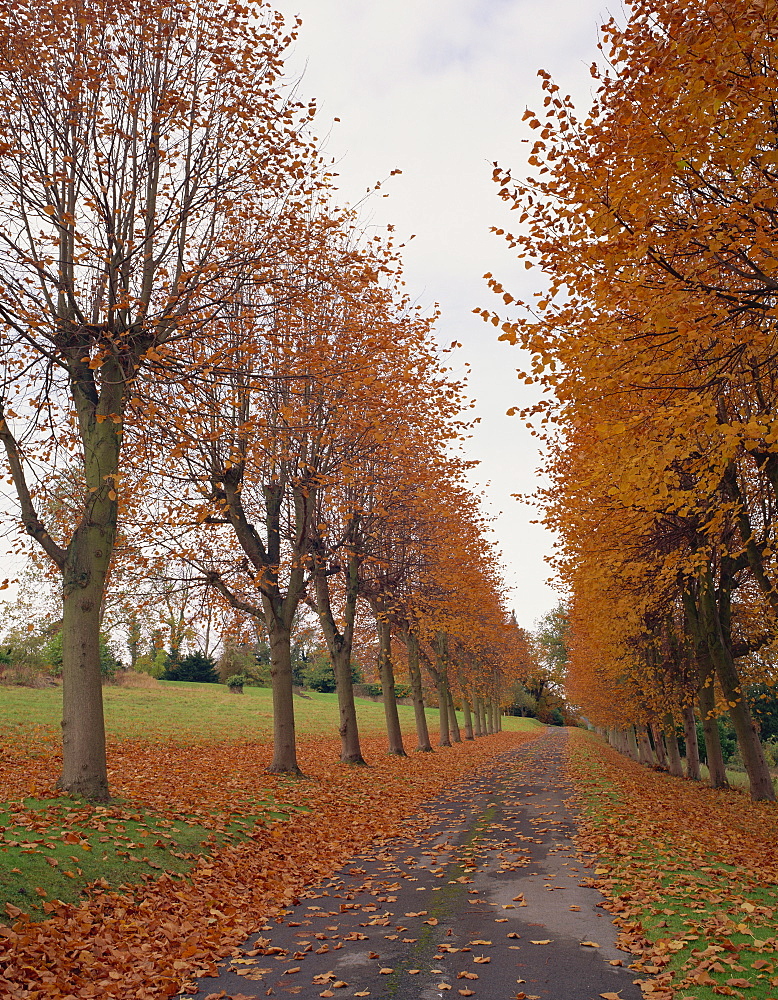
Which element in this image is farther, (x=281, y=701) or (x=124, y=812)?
(x=281, y=701)

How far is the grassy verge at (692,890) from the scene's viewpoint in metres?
4.72

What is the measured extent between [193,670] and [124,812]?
148 ft

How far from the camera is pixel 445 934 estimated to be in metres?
5.75

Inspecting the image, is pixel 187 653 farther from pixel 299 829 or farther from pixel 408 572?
pixel 299 829

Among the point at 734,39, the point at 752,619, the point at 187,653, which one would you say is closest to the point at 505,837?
the point at 734,39

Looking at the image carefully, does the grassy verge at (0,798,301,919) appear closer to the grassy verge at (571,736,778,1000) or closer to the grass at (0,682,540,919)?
the grass at (0,682,540,919)

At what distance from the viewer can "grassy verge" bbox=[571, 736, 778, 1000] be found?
4.72 meters

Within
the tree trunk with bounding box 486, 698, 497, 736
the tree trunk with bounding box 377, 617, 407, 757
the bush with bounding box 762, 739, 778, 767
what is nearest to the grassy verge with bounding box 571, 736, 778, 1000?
the tree trunk with bounding box 377, 617, 407, 757

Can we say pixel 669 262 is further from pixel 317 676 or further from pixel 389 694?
pixel 317 676

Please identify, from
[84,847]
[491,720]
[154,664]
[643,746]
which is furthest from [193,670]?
[84,847]

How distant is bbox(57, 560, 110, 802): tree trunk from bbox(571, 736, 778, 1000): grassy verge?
6.57 m

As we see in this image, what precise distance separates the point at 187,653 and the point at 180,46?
48275mm

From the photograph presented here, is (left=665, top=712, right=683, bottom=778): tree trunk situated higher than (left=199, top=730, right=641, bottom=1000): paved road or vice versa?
(left=199, top=730, right=641, bottom=1000): paved road

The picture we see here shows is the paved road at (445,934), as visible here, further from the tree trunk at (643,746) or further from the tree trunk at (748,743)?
the tree trunk at (643,746)
